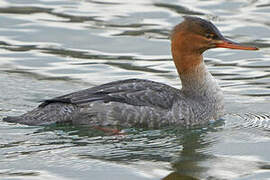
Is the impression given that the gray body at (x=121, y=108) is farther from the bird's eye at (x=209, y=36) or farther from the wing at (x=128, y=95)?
the bird's eye at (x=209, y=36)

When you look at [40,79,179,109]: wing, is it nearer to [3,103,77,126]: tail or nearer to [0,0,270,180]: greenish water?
[3,103,77,126]: tail

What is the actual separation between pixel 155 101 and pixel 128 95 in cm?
35

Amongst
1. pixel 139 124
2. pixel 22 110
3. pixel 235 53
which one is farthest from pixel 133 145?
pixel 235 53

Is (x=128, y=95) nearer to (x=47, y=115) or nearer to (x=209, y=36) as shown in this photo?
(x=47, y=115)

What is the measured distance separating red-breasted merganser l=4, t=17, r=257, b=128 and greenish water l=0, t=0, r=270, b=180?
15cm

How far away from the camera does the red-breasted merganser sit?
9828mm

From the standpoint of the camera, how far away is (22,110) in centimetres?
1065

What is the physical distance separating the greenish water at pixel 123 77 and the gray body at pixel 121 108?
0.45 ft

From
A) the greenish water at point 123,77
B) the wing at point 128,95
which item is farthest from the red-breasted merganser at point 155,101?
the greenish water at point 123,77

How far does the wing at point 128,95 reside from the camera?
986cm

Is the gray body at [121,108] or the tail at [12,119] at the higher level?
the gray body at [121,108]

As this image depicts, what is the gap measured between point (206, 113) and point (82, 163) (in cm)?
233

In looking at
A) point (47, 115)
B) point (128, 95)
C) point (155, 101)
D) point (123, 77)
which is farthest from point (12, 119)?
point (123, 77)

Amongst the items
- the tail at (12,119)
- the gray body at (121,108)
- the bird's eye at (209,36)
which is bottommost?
the tail at (12,119)
